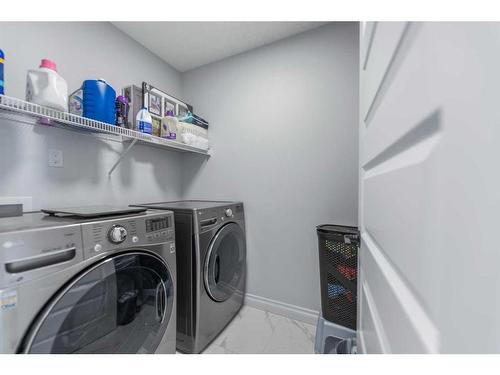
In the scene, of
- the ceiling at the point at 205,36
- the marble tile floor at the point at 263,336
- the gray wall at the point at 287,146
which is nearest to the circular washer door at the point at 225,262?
the gray wall at the point at 287,146

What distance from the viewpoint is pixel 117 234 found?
890mm

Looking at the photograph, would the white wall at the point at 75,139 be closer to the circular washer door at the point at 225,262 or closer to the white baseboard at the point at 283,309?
the circular washer door at the point at 225,262

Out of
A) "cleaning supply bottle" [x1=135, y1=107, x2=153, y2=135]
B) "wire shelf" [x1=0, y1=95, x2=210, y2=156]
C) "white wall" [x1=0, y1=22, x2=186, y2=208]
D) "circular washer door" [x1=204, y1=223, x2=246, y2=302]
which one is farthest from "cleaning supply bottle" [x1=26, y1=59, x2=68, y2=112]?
"circular washer door" [x1=204, y1=223, x2=246, y2=302]

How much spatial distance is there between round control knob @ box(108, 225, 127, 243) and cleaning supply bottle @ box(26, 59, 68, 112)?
680 millimetres

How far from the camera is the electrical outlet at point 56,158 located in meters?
1.27

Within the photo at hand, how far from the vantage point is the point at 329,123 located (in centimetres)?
165

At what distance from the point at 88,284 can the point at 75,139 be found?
3.57 ft

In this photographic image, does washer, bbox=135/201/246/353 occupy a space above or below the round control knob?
below

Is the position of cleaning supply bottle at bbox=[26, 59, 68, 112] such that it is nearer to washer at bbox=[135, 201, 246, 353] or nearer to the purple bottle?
the purple bottle

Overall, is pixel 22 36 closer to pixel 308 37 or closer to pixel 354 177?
pixel 308 37

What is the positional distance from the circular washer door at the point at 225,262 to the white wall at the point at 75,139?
884 millimetres

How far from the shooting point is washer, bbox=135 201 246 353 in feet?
4.36
